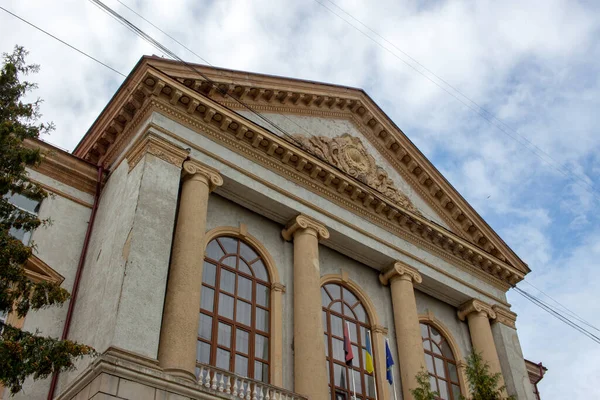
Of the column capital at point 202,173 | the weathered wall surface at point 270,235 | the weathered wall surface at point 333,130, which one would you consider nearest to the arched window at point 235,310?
the weathered wall surface at point 270,235

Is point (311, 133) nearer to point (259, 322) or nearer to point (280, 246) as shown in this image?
point (280, 246)

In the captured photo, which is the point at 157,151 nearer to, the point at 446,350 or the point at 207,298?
the point at 207,298

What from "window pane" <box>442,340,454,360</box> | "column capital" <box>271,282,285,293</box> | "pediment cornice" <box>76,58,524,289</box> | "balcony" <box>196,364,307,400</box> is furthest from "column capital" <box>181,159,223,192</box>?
"window pane" <box>442,340,454,360</box>

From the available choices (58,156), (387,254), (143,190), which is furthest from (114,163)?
(387,254)

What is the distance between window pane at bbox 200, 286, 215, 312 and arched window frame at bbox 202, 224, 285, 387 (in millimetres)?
975

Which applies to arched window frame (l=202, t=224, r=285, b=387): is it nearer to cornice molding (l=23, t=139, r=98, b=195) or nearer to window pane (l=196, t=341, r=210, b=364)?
window pane (l=196, t=341, r=210, b=364)

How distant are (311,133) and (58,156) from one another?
6.79 meters

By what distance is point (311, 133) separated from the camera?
19234 millimetres

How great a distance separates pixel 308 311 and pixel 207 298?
7.65 feet

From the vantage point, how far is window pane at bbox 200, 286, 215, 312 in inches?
579

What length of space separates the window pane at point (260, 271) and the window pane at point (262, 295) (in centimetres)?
23

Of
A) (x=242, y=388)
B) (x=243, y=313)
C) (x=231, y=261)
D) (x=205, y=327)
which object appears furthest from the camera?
(x=231, y=261)

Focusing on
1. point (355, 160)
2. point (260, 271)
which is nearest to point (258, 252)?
point (260, 271)

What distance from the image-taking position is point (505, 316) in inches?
825
